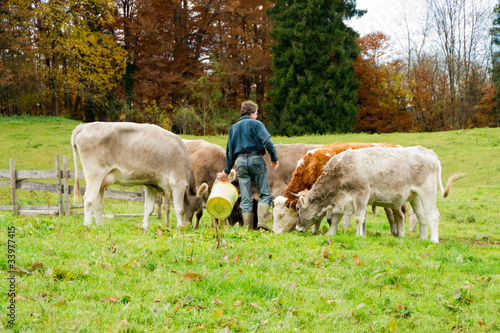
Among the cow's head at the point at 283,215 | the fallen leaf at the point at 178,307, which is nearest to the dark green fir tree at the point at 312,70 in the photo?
the cow's head at the point at 283,215

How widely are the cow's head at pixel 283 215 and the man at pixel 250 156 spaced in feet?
1.79

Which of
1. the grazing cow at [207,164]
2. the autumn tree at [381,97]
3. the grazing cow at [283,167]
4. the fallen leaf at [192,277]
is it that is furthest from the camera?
the autumn tree at [381,97]

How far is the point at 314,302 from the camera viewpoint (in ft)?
15.0

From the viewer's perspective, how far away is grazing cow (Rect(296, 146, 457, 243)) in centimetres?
828

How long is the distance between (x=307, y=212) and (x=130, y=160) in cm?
366

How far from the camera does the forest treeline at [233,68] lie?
115ft

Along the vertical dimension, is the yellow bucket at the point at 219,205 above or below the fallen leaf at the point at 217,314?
above

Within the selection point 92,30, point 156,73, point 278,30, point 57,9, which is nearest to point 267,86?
point 278,30

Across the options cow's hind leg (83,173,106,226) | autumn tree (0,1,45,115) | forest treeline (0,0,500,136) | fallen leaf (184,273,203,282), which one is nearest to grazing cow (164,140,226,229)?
cow's hind leg (83,173,106,226)

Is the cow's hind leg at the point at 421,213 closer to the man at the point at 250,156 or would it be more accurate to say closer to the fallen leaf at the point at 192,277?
the man at the point at 250,156

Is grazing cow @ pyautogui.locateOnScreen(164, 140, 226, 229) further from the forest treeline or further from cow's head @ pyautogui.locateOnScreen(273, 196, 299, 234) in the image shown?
the forest treeline

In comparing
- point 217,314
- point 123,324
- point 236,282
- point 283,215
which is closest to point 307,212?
point 283,215

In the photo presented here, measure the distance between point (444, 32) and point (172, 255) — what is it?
43174mm

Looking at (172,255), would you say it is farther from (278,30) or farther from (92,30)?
(92,30)
